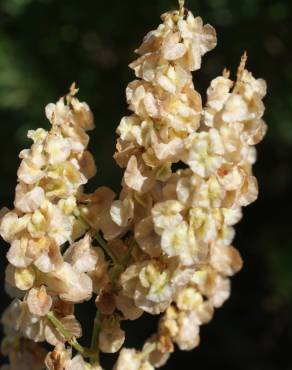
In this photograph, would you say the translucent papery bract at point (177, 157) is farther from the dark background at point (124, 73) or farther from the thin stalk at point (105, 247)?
the dark background at point (124, 73)

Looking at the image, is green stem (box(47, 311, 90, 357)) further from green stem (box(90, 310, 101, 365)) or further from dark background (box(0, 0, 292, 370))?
dark background (box(0, 0, 292, 370))

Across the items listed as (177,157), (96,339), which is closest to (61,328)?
(96,339)

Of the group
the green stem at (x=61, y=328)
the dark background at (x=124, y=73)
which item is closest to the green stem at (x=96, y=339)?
the green stem at (x=61, y=328)

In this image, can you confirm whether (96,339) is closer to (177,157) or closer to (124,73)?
(177,157)

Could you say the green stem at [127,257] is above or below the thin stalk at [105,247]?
below

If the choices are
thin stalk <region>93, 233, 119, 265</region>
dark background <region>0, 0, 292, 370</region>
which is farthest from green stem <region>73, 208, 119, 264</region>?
dark background <region>0, 0, 292, 370</region>

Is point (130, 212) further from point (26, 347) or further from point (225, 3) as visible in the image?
point (225, 3)

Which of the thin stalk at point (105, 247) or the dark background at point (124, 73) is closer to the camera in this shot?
the thin stalk at point (105, 247)

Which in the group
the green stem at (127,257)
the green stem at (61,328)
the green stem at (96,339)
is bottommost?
the green stem at (96,339)
